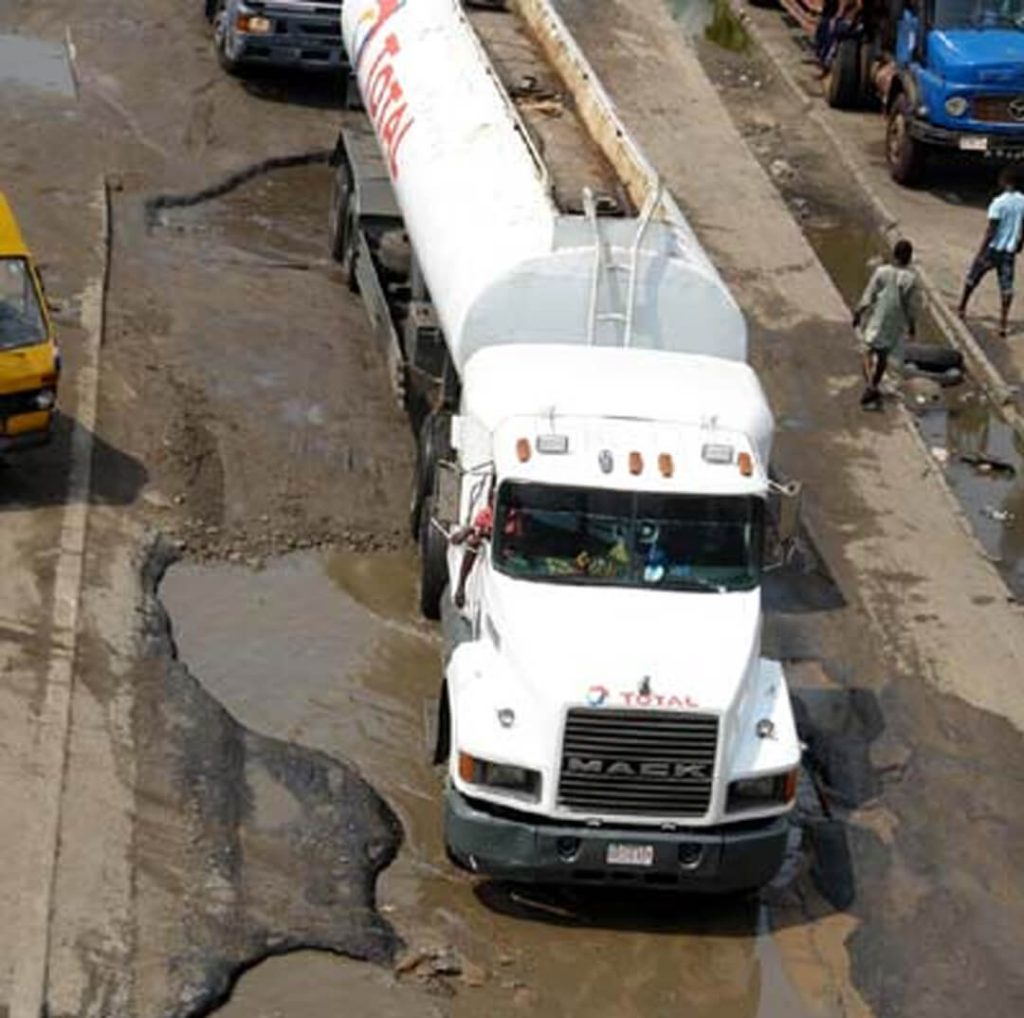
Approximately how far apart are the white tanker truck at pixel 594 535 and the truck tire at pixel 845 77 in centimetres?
1145

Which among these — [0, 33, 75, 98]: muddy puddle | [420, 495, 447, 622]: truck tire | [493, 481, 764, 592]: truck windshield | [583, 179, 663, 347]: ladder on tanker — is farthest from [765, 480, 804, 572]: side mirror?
[0, 33, 75, 98]: muddy puddle

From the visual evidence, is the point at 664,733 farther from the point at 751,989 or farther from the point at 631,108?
the point at 631,108

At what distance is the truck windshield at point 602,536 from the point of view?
44.4 ft

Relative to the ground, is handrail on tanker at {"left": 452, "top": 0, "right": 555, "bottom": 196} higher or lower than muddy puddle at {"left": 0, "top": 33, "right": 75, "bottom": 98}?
higher

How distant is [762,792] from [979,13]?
1551 centimetres

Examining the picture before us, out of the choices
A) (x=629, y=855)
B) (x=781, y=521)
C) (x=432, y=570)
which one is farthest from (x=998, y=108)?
(x=629, y=855)

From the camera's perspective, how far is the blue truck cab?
83.2 feet

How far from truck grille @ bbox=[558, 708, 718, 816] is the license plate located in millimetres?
204

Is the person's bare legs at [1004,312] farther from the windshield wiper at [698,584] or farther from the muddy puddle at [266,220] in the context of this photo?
the windshield wiper at [698,584]

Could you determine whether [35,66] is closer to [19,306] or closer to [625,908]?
[19,306]

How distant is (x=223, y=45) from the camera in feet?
91.6

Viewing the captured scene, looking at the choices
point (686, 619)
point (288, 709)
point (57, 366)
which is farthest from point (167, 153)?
point (686, 619)

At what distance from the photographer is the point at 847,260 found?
24.6 metres

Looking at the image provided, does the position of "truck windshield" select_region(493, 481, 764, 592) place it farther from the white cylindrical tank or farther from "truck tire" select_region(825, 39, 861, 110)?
"truck tire" select_region(825, 39, 861, 110)
